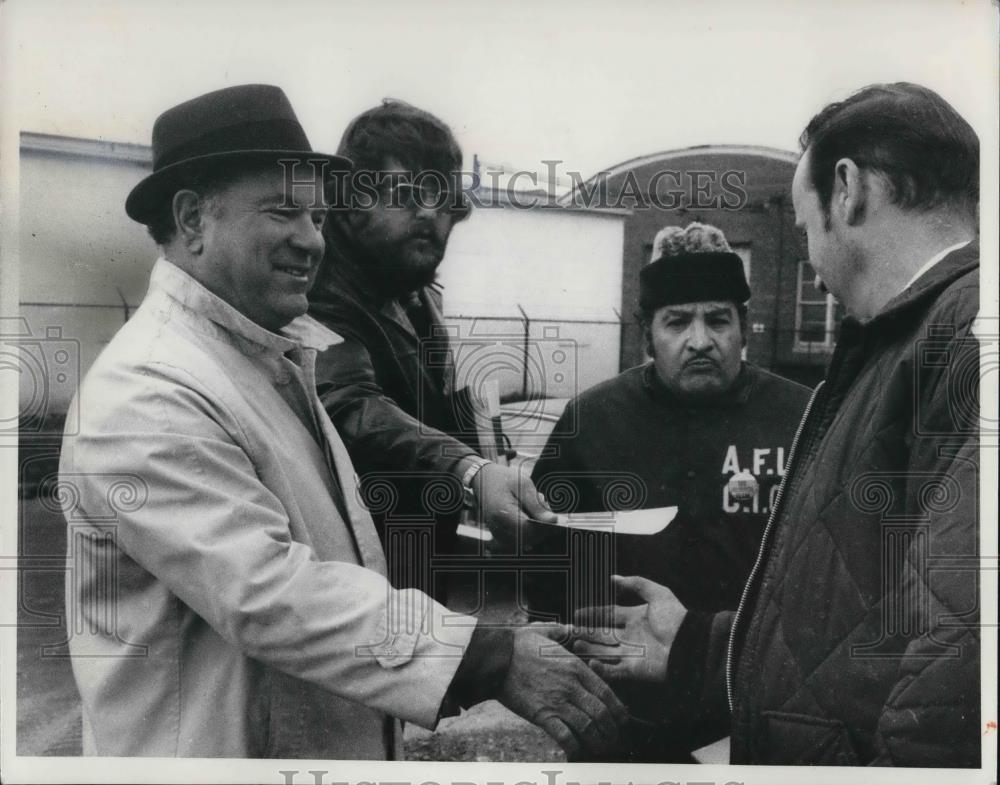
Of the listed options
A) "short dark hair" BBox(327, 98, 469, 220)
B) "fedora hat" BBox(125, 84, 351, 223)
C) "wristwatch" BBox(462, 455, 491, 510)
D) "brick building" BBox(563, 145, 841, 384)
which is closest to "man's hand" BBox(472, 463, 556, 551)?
"wristwatch" BBox(462, 455, 491, 510)

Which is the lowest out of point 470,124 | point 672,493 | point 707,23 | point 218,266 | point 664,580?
point 664,580

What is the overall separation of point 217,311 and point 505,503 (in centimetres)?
114

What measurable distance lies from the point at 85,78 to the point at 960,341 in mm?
3055

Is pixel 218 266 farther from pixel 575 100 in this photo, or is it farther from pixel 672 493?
pixel 672 493

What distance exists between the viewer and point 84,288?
3377 millimetres

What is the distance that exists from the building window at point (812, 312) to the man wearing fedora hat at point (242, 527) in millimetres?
1348

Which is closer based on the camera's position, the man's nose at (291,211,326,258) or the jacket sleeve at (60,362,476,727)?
the jacket sleeve at (60,362,476,727)

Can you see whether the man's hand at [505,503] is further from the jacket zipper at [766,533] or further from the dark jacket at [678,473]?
the jacket zipper at [766,533]

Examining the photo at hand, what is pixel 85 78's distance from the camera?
3.38 meters

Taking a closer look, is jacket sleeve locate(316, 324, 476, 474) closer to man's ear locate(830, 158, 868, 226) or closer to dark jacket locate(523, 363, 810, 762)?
dark jacket locate(523, 363, 810, 762)

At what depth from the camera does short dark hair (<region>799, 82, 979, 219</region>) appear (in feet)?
10.8

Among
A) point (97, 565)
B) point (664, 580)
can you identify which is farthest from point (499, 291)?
point (97, 565)

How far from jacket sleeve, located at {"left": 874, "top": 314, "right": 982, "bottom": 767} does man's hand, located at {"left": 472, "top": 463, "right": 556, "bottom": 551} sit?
1.22 meters

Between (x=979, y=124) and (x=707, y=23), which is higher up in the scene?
(x=707, y=23)
